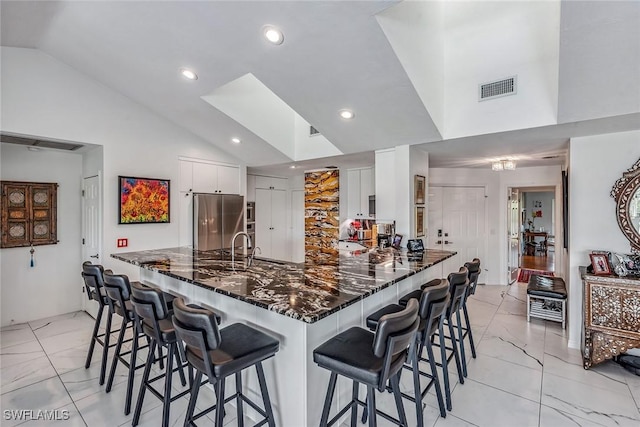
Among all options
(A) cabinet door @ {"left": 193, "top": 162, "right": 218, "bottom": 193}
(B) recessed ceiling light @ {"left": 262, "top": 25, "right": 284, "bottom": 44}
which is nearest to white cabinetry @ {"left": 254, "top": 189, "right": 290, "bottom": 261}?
(A) cabinet door @ {"left": 193, "top": 162, "right": 218, "bottom": 193}

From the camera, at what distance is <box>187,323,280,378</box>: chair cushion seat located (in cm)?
165

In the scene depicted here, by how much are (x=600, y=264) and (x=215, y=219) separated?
4.87 meters

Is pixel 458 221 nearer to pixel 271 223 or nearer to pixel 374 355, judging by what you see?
pixel 271 223

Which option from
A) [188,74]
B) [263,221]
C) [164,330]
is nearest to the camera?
[164,330]

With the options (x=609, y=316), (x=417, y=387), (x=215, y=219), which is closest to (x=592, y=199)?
(x=609, y=316)

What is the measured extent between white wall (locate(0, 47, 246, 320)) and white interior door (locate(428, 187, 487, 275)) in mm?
4348

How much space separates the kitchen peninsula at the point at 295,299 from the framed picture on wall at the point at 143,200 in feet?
4.99

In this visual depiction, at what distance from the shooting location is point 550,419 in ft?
7.40

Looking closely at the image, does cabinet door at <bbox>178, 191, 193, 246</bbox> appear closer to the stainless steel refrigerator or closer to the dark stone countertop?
the stainless steel refrigerator

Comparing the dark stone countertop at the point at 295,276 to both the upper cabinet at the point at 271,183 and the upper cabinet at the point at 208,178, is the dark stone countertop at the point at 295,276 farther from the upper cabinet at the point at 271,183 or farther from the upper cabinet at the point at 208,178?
the upper cabinet at the point at 271,183

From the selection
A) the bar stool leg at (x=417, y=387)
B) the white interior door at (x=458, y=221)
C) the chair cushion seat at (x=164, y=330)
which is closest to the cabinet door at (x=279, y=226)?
the white interior door at (x=458, y=221)

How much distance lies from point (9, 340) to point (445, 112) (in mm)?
5633

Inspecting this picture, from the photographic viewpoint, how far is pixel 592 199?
3.30 m

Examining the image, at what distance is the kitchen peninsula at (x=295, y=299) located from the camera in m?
1.84
